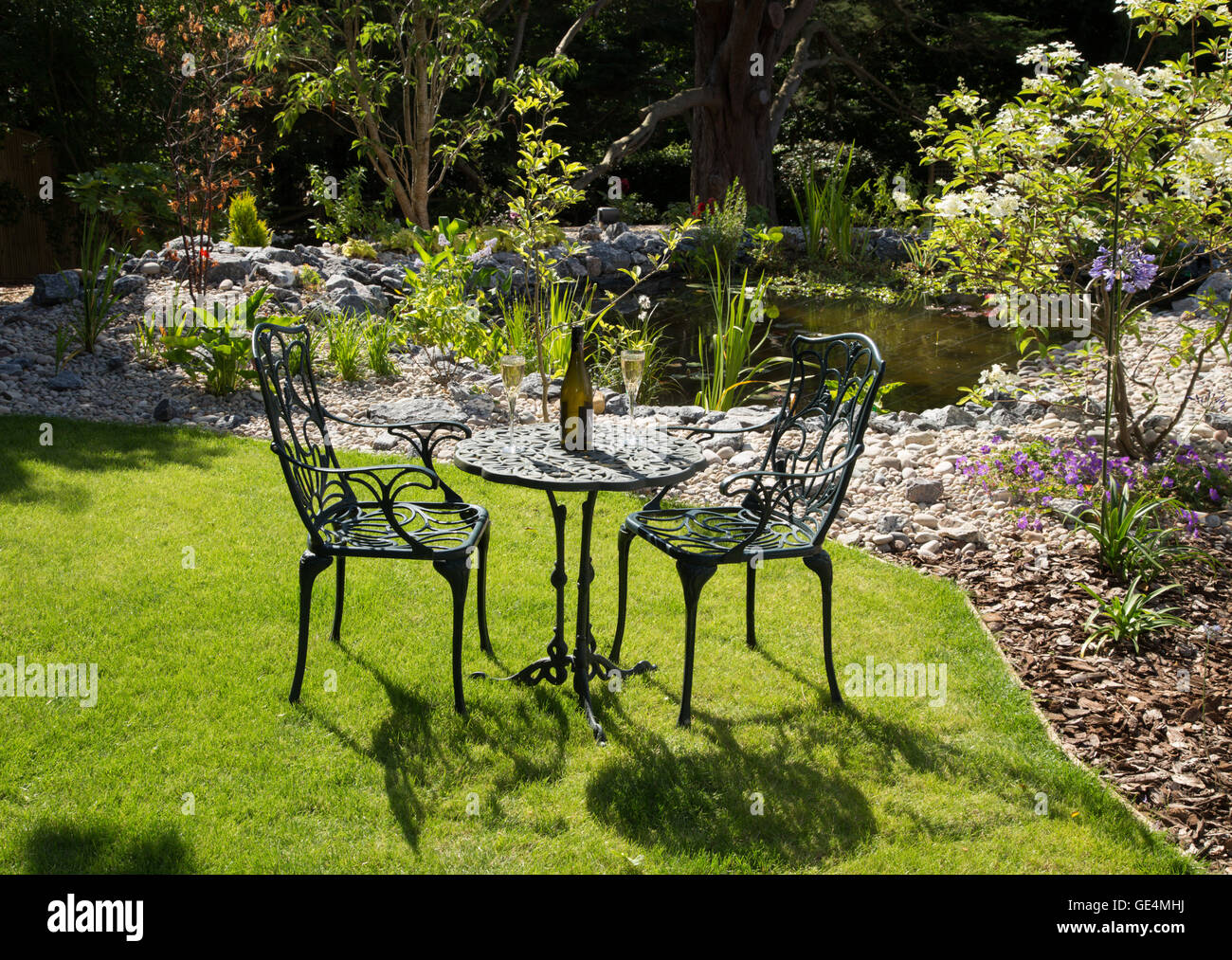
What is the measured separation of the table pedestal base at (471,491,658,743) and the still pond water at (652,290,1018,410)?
149 inches

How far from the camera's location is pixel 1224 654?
328cm

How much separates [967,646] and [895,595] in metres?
0.41

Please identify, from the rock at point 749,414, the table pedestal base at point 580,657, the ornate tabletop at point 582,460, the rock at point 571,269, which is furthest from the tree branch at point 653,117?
the table pedestal base at point 580,657

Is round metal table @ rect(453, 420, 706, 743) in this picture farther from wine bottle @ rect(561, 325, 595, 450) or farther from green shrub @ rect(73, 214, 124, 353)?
green shrub @ rect(73, 214, 124, 353)

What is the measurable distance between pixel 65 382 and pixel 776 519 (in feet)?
16.1

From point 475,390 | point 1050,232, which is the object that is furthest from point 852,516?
point 475,390

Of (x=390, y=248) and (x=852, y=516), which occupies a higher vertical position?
(x=390, y=248)

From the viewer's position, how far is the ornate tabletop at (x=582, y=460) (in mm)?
2695

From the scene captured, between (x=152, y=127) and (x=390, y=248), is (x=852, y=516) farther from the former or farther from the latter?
(x=152, y=127)

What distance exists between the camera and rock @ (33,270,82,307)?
7.54m

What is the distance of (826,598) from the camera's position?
2990mm

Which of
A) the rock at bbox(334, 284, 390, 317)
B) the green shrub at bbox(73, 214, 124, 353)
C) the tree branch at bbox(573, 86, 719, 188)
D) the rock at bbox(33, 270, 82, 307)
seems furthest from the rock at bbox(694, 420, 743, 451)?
the tree branch at bbox(573, 86, 719, 188)

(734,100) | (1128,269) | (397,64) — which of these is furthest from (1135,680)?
(734,100)

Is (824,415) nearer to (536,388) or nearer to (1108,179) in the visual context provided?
(1108,179)
